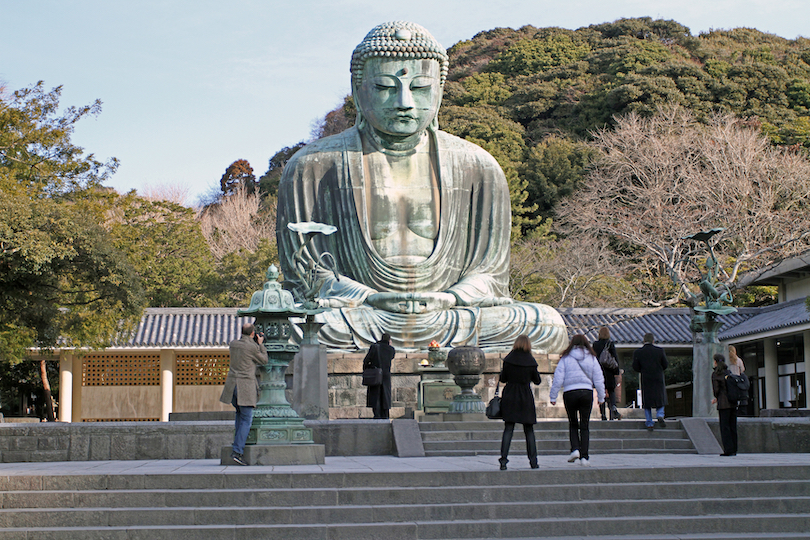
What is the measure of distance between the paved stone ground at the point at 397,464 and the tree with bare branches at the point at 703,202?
14666 mm

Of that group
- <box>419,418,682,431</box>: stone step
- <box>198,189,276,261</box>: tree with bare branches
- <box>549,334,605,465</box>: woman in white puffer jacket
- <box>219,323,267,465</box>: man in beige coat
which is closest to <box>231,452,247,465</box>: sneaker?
<box>219,323,267,465</box>: man in beige coat

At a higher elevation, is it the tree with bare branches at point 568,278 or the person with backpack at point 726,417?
the tree with bare branches at point 568,278

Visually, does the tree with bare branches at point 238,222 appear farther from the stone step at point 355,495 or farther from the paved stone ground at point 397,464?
the stone step at point 355,495

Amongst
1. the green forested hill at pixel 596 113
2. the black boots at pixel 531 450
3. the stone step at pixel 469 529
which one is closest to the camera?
the stone step at pixel 469 529

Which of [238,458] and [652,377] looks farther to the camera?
[652,377]

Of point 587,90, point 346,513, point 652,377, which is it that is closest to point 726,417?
point 652,377

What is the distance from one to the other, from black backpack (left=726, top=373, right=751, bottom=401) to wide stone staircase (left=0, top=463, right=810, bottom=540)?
83.3 inches

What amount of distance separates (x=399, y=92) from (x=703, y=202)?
1540 centimetres

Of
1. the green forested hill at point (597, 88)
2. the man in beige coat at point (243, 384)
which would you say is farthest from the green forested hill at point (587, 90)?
the man in beige coat at point (243, 384)

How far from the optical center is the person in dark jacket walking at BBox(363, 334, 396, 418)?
1204cm

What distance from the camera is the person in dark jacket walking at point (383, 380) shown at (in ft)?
39.5

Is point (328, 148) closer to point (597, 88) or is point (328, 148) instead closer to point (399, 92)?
point (399, 92)

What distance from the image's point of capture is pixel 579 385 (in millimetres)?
8438

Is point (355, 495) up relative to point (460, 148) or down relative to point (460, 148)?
down
